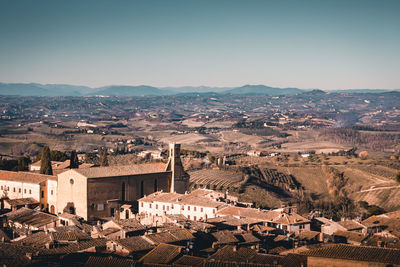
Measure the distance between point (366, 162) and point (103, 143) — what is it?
62.6m

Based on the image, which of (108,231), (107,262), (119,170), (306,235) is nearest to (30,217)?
(119,170)

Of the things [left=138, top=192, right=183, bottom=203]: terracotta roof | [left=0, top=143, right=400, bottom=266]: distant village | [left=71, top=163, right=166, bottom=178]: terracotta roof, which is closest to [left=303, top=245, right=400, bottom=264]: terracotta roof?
[left=0, top=143, right=400, bottom=266]: distant village

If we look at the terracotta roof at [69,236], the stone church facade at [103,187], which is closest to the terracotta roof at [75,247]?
the terracotta roof at [69,236]

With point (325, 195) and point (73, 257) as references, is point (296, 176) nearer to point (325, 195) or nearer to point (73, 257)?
point (325, 195)

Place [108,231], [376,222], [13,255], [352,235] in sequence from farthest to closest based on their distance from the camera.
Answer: [376,222] < [352,235] < [108,231] < [13,255]

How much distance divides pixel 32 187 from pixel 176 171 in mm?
12694

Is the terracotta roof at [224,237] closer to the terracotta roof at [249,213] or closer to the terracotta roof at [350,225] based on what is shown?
the terracotta roof at [249,213]

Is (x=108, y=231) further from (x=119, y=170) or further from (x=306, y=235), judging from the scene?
(x=119, y=170)

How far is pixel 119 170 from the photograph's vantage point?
54.9 metres

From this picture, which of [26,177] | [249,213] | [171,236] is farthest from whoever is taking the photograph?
[26,177]

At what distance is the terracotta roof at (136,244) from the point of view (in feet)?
109

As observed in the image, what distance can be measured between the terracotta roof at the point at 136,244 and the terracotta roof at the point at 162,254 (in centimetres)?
115

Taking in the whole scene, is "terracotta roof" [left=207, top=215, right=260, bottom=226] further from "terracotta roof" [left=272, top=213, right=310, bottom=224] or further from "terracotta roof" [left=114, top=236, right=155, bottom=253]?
"terracotta roof" [left=114, top=236, right=155, bottom=253]

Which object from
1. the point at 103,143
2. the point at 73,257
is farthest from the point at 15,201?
the point at 103,143
